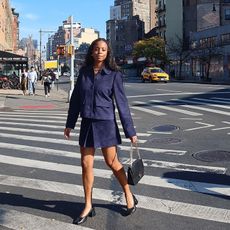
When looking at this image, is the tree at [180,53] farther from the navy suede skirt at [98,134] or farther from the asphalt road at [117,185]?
the navy suede skirt at [98,134]

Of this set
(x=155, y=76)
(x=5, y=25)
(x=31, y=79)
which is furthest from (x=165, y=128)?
(x=5, y=25)

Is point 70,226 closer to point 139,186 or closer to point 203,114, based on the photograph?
point 139,186

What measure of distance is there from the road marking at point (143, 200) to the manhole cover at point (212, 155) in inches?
112

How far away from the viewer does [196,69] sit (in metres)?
66.0

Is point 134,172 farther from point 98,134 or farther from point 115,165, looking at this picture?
point 98,134

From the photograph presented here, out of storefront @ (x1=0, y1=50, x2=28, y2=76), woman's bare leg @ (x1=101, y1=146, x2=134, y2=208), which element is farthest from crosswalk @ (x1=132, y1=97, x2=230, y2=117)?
storefront @ (x1=0, y1=50, x2=28, y2=76)

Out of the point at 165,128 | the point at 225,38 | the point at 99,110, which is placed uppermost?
the point at 225,38

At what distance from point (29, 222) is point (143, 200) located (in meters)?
1.51

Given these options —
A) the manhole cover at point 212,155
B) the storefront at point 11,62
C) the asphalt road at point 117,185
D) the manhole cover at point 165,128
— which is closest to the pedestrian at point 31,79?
the storefront at point 11,62

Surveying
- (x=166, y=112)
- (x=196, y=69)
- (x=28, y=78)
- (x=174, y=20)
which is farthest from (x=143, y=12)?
(x=166, y=112)

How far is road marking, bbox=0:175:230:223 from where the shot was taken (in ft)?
17.4

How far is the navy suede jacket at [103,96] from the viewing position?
16.9 ft

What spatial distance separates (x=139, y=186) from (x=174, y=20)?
80.8 meters

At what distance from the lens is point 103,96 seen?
5.16 metres
